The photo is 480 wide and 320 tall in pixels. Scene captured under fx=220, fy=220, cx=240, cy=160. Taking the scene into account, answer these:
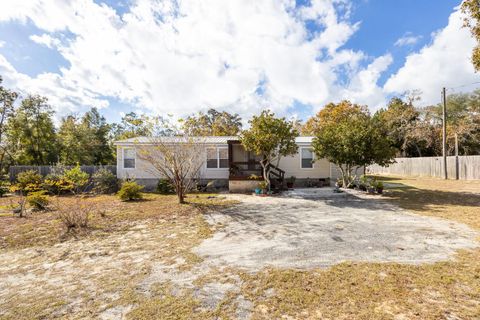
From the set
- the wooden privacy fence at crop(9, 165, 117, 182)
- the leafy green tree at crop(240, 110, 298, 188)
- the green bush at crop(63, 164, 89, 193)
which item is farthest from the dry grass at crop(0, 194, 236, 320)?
the wooden privacy fence at crop(9, 165, 117, 182)

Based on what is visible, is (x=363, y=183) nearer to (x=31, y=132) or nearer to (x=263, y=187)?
(x=263, y=187)

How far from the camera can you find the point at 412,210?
852 cm

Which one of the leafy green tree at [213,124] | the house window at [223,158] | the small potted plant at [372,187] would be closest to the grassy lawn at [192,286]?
the leafy green tree at [213,124]

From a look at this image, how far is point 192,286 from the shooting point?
352cm

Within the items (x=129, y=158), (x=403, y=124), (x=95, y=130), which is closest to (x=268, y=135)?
(x=129, y=158)

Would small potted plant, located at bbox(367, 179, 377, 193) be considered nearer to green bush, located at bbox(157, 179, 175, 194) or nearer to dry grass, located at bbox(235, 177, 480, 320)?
dry grass, located at bbox(235, 177, 480, 320)

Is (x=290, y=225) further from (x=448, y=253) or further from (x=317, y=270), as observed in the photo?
(x=448, y=253)

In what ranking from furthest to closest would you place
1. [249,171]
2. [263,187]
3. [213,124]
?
[213,124], [249,171], [263,187]

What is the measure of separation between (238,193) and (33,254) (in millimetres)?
9918

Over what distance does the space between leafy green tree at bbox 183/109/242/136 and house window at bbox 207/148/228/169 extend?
1.53m

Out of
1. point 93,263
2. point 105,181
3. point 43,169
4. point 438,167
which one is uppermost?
point 43,169

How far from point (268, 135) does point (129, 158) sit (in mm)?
10490

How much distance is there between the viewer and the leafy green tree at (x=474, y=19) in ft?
21.0

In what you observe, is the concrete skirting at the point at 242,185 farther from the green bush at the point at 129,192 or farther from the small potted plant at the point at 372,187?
the small potted plant at the point at 372,187
